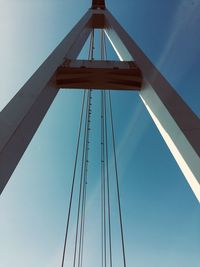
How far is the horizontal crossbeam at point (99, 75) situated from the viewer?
2.94m

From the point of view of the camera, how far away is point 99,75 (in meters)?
3.05

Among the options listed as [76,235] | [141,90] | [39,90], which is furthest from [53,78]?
[76,235]

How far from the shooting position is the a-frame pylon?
1875 millimetres

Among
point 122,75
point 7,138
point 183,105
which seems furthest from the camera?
point 122,75

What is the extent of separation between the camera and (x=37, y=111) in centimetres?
229

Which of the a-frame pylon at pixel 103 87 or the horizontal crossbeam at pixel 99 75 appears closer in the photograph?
the a-frame pylon at pixel 103 87

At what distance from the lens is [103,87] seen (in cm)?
313

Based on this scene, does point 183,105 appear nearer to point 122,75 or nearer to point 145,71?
point 145,71

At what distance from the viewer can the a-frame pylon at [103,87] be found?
6.15 feet

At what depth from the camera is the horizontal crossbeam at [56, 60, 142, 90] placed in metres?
2.94

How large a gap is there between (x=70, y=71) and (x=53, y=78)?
265mm

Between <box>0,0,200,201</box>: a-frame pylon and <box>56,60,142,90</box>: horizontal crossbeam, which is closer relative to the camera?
<box>0,0,200,201</box>: a-frame pylon

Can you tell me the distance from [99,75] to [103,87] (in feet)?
0.53

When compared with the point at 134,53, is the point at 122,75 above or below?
below
